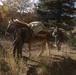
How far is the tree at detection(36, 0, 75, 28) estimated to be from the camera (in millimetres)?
27094

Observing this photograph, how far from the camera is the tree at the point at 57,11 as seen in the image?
27.1 metres

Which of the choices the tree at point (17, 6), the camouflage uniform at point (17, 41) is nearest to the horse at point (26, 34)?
the camouflage uniform at point (17, 41)

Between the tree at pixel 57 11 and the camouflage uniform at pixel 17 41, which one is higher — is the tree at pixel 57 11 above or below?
above

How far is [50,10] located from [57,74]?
1718 cm

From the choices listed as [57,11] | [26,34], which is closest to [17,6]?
[57,11]

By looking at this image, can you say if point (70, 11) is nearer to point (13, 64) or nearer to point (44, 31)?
point (44, 31)

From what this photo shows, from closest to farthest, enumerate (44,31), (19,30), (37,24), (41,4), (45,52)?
(19,30), (37,24), (44,31), (45,52), (41,4)

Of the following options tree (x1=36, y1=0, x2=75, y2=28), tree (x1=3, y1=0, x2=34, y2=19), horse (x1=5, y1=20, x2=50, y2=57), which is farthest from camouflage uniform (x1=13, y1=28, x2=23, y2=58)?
tree (x1=3, y1=0, x2=34, y2=19)

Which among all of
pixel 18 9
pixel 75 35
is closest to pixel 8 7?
pixel 18 9

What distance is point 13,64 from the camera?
9.59 m

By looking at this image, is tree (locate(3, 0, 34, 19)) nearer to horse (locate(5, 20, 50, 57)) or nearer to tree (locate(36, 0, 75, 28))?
tree (locate(36, 0, 75, 28))

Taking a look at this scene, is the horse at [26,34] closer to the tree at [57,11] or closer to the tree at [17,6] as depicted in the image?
the tree at [57,11]

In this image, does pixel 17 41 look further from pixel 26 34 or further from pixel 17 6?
pixel 17 6

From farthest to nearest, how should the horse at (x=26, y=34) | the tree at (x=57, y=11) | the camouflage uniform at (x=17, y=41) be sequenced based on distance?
the tree at (x=57, y=11) < the camouflage uniform at (x=17, y=41) < the horse at (x=26, y=34)
